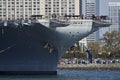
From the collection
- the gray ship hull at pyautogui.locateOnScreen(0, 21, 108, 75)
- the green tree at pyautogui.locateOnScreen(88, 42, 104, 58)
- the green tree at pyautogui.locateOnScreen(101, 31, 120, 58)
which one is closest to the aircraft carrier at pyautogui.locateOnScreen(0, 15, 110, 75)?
the gray ship hull at pyautogui.locateOnScreen(0, 21, 108, 75)

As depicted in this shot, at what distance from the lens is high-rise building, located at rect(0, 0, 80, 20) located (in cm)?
10394

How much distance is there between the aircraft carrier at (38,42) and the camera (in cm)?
7301

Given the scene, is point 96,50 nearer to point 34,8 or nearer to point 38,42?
point 34,8

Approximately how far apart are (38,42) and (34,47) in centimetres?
103

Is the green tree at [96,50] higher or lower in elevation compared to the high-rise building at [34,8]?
lower

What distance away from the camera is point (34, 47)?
77.8 meters

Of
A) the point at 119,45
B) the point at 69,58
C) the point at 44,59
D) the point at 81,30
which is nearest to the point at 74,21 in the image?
the point at 81,30

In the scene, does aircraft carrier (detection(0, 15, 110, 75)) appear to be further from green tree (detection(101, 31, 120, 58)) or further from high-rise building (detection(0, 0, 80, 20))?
green tree (detection(101, 31, 120, 58))

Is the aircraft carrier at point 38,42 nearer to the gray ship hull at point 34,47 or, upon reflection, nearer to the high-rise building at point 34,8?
the gray ship hull at point 34,47

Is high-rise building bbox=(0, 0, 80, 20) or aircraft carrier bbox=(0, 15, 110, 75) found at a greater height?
high-rise building bbox=(0, 0, 80, 20)

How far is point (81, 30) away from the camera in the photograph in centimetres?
7675

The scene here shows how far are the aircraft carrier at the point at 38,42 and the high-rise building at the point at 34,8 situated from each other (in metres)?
23.4

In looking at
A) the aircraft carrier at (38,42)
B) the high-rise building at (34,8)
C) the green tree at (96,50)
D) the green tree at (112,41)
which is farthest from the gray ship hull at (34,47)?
the green tree at (112,41)

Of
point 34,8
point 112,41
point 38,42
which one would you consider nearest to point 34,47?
point 38,42
